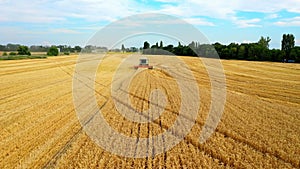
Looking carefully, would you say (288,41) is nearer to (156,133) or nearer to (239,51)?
(239,51)

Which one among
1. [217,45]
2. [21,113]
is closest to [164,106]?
[21,113]

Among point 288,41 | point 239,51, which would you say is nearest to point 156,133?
point 239,51

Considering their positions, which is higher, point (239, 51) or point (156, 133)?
point (239, 51)

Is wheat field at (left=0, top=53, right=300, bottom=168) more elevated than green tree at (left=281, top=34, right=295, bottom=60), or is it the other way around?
green tree at (left=281, top=34, right=295, bottom=60)

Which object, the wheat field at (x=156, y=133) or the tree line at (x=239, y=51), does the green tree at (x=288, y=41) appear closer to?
the tree line at (x=239, y=51)

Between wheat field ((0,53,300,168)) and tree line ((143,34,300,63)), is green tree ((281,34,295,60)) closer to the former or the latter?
tree line ((143,34,300,63))

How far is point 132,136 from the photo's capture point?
983cm

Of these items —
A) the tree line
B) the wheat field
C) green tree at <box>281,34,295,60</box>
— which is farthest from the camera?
green tree at <box>281,34,295,60</box>

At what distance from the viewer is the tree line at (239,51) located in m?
51.9

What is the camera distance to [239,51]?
6500 centimetres

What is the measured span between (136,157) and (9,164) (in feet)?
10.7

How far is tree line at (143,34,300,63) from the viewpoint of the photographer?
170ft

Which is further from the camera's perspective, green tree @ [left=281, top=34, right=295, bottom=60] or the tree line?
green tree @ [left=281, top=34, right=295, bottom=60]

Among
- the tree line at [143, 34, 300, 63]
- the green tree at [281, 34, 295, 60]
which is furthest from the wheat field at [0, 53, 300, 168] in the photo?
the green tree at [281, 34, 295, 60]
